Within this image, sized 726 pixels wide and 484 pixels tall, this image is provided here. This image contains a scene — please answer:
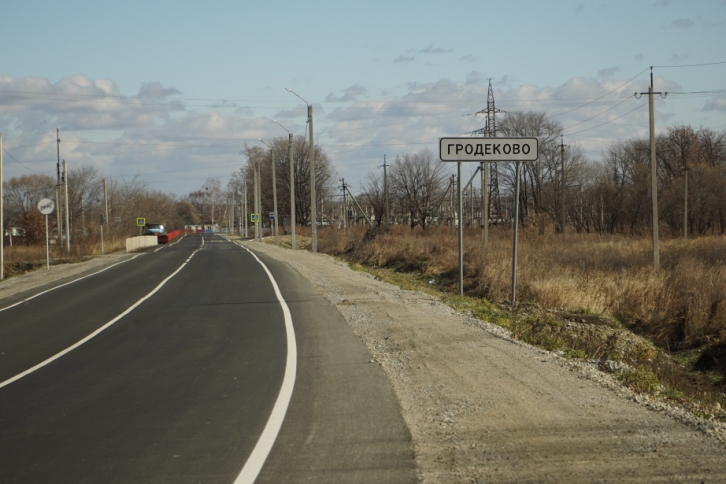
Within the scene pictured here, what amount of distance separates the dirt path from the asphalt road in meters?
0.35

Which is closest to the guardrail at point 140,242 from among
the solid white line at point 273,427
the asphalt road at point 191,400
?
the asphalt road at point 191,400

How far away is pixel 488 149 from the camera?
16.2 m

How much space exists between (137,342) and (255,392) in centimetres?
490

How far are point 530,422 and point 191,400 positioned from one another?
3822mm

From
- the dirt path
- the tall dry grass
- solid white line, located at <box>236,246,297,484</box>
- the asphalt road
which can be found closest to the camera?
the dirt path

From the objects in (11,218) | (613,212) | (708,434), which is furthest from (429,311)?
(11,218)

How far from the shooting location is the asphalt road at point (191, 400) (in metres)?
5.64

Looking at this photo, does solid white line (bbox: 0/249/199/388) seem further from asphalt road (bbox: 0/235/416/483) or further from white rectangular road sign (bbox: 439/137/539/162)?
white rectangular road sign (bbox: 439/137/539/162)

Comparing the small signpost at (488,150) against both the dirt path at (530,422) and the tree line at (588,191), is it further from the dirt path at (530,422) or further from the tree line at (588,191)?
the tree line at (588,191)

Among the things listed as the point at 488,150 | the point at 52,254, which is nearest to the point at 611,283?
the point at 488,150

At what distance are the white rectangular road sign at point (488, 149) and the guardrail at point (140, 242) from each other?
47.3 meters

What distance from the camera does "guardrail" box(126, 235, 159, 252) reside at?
196 ft

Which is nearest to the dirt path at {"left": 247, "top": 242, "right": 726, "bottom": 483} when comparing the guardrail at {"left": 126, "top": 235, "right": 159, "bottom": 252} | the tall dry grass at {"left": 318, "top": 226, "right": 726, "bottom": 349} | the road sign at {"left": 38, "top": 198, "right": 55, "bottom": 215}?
the tall dry grass at {"left": 318, "top": 226, "right": 726, "bottom": 349}

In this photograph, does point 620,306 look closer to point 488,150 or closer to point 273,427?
point 488,150
